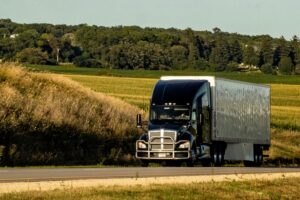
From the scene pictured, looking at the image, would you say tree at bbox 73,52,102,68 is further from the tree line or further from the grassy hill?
the grassy hill

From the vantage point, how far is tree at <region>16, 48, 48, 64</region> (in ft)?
341

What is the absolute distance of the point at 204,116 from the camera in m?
33.7

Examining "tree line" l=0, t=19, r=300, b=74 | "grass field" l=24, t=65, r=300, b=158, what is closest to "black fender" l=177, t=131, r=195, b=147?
"grass field" l=24, t=65, r=300, b=158

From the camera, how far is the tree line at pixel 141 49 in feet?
438

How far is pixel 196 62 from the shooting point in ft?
490

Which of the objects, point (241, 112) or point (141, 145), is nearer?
point (141, 145)

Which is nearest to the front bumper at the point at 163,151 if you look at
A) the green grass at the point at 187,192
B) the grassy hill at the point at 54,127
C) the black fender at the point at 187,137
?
the black fender at the point at 187,137

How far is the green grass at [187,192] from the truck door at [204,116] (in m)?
9.54

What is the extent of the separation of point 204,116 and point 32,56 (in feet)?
253

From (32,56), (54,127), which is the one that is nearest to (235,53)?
(32,56)

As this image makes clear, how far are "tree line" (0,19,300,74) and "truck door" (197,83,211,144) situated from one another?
74.4m

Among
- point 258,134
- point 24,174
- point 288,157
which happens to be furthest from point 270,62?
point 24,174

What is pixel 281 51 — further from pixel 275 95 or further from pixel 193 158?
pixel 193 158

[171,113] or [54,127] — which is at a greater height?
[171,113]
